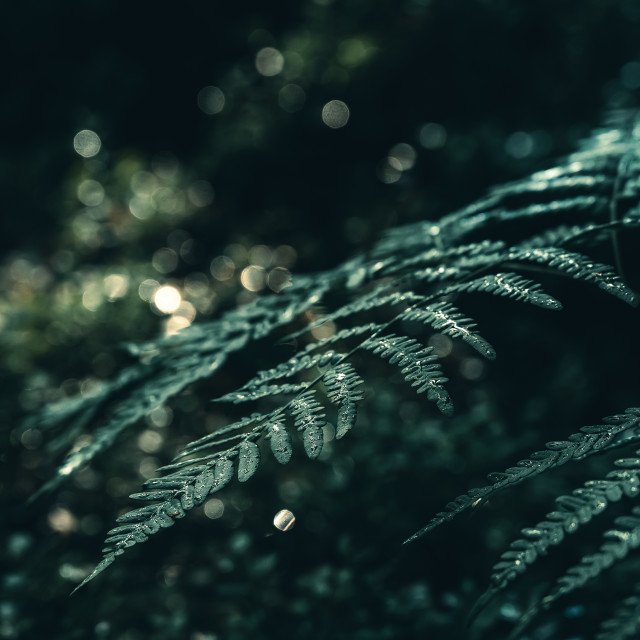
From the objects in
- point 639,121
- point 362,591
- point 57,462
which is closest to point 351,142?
point 639,121

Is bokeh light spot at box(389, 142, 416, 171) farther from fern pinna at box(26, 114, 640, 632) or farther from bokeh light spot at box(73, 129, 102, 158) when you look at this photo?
bokeh light spot at box(73, 129, 102, 158)

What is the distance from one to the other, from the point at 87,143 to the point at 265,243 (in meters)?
1.88

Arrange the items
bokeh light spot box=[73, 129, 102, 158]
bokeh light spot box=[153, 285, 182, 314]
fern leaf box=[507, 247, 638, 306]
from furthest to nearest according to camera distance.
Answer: bokeh light spot box=[73, 129, 102, 158] < bokeh light spot box=[153, 285, 182, 314] < fern leaf box=[507, 247, 638, 306]

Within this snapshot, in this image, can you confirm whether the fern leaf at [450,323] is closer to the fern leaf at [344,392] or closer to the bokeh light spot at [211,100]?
the fern leaf at [344,392]

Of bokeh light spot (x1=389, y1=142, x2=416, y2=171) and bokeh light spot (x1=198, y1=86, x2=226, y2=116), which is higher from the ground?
bokeh light spot (x1=198, y1=86, x2=226, y2=116)

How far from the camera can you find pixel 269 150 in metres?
2.90

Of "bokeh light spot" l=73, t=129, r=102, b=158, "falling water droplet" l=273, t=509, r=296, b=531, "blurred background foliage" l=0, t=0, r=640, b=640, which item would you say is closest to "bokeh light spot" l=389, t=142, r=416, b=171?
Result: "blurred background foliage" l=0, t=0, r=640, b=640

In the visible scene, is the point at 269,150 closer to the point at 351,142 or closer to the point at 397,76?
the point at 351,142

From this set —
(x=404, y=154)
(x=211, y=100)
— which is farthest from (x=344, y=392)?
(x=211, y=100)

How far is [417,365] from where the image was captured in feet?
2.63

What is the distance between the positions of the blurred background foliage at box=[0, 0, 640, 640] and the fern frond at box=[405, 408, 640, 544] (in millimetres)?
603

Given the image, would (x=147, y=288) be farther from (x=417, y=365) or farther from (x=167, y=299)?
(x=417, y=365)

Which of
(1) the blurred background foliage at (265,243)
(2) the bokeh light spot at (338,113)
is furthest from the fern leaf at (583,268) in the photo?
(2) the bokeh light spot at (338,113)

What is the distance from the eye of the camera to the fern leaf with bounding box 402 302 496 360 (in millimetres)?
775
